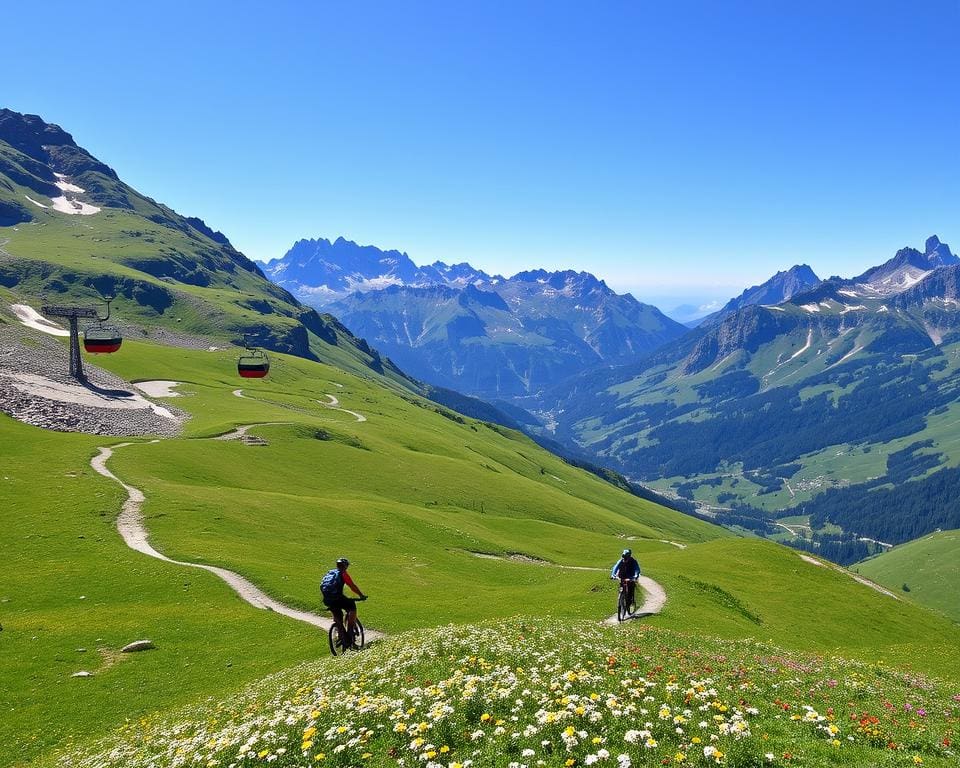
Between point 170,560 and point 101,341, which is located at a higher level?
point 101,341

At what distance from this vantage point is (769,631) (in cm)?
4322

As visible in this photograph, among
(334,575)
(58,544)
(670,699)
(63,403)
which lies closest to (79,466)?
(58,544)

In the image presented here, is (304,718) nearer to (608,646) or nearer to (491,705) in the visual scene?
(491,705)

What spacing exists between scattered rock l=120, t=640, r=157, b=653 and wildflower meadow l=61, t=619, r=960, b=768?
31.9 ft

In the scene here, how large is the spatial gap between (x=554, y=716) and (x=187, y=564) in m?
39.7

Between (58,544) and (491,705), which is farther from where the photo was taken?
(58,544)

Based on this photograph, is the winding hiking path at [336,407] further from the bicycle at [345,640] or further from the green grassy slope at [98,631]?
the bicycle at [345,640]

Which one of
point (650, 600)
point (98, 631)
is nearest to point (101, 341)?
point (98, 631)

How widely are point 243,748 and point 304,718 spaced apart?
189 centimetres

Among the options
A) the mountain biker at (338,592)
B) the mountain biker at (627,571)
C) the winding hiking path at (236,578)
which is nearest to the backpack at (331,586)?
the mountain biker at (338,592)

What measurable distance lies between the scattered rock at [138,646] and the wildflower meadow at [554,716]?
31.9 feet

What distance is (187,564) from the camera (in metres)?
44.4

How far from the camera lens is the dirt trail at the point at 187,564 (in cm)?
3738

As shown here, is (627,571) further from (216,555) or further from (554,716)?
(216,555)
